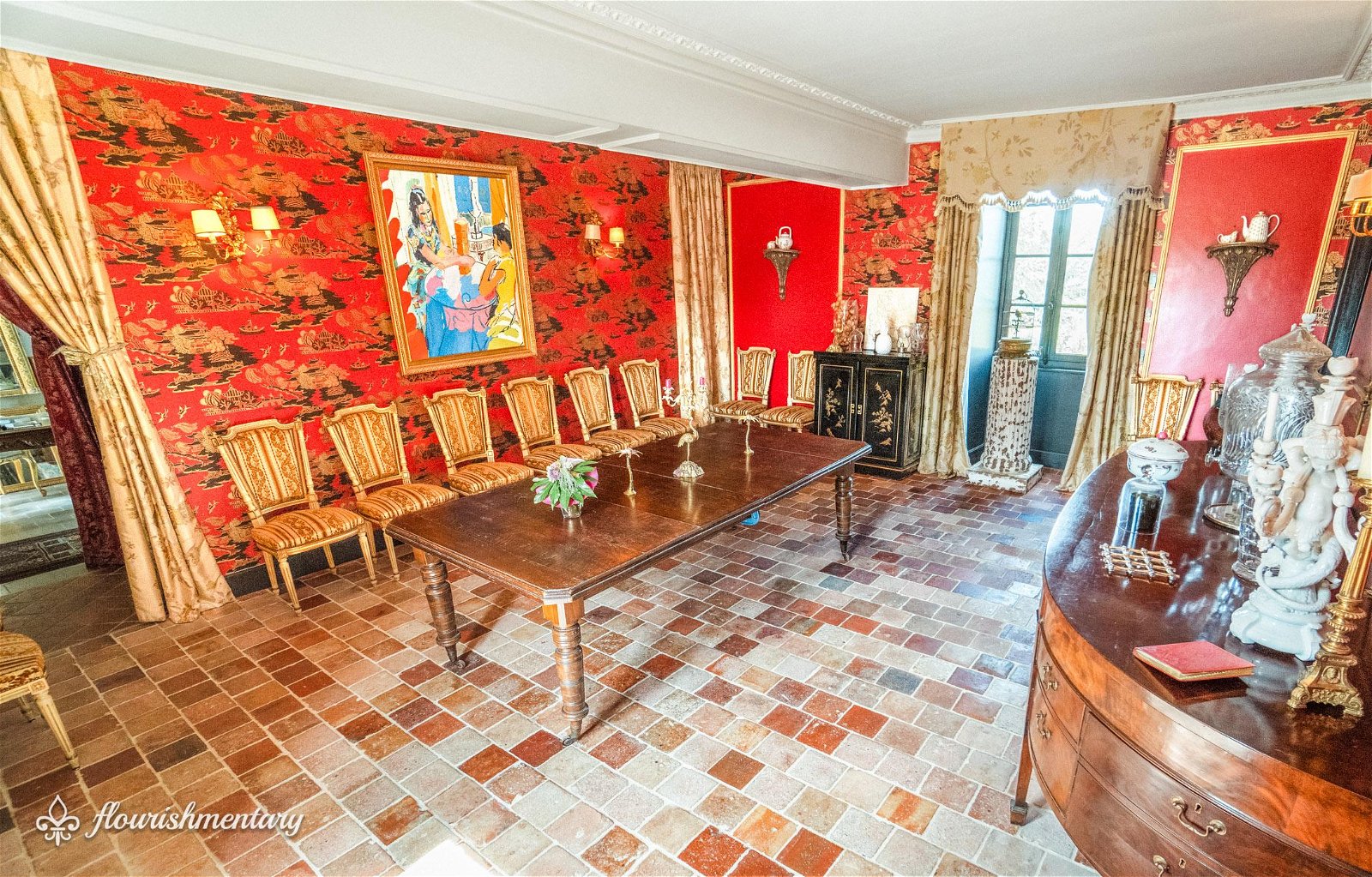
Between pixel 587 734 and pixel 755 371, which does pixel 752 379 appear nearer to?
pixel 755 371

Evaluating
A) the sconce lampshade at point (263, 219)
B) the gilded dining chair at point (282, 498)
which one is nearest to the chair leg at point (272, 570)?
the gilded dining chair at point (282, 498)

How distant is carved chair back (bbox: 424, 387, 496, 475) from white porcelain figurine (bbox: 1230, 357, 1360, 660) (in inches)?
→ 183

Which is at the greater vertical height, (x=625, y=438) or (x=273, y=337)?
(x=273, y=337)

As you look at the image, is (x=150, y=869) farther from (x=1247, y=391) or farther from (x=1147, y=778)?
(x=1247, y=391)

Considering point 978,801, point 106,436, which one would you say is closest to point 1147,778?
point 978,801

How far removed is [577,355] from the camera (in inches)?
237

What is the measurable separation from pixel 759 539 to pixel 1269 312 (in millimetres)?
4113

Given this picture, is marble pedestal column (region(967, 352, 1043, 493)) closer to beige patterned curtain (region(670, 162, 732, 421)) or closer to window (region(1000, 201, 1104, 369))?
window (region(1000, 201, 1104, 369))

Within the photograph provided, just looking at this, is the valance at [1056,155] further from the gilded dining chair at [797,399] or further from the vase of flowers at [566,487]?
the vase of flowers at [566,487]

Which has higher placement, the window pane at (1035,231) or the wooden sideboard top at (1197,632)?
the window pane at (1035,231)

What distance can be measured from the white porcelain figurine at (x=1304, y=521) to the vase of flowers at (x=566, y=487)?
8.11 ft

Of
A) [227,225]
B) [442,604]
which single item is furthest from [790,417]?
[227,225]

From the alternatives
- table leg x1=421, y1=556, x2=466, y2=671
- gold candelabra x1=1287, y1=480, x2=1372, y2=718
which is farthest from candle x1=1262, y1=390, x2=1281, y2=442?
table leg x1=421, y1=556, x2=466, y2=671

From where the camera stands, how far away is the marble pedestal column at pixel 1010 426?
5.66 meters
